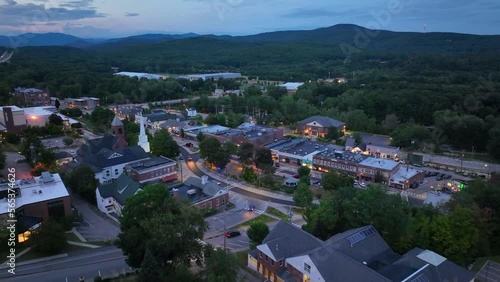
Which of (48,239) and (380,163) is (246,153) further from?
(48,239)

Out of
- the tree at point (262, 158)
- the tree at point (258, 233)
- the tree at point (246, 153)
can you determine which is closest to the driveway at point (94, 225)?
the tree at point (258, 233)

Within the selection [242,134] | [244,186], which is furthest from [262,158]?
[242,134]

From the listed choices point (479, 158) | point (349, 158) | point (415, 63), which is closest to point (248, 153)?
point (349, 158)

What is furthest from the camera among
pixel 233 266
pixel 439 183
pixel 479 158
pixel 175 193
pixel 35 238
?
pixel 479 158

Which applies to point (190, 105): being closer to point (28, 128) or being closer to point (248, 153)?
point (28, 128)

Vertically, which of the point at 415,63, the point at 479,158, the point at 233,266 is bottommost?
the point at 479,158
